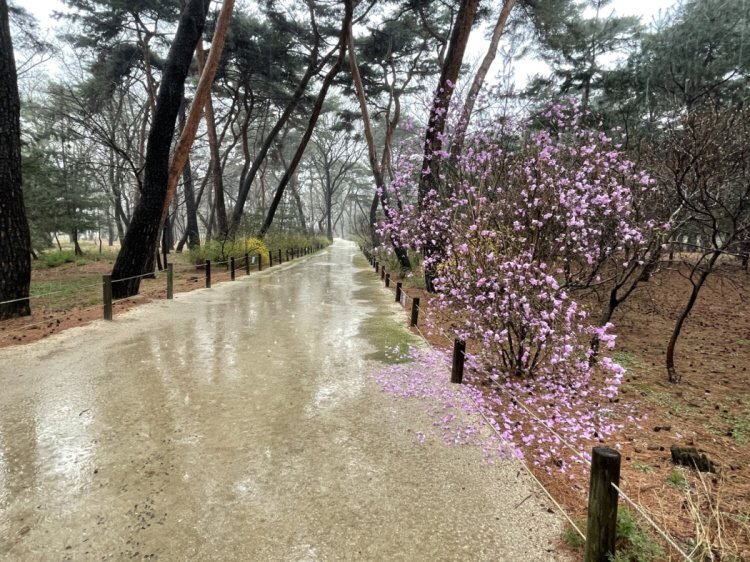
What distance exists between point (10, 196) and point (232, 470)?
7833 mm

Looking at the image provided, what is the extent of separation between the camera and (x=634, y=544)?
2.24m

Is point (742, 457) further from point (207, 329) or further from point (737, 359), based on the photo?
point (207, 329)

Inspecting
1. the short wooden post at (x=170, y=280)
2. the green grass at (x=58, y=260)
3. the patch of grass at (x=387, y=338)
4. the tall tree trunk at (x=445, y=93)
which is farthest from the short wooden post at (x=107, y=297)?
the green grass at (x=58, y=260)

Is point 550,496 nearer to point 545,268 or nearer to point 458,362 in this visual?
point 458,362

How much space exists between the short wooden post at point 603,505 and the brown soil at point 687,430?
0.49 meters

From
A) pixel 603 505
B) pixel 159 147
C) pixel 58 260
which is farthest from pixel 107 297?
pixel 58 260

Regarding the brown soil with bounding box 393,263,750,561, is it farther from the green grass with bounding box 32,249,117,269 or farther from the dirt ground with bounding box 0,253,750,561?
the green grass with bounding box 32,249,117,269

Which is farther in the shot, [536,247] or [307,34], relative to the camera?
[307,34]

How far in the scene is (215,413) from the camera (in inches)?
150

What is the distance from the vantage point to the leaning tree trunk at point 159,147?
9.19 meters

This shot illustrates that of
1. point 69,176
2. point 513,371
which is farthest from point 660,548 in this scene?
point 69,176

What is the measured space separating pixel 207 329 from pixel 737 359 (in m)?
A: 9.70

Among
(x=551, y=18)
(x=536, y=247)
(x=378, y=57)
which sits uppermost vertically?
(x=378, y=57)

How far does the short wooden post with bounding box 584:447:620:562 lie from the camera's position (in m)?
1.98
